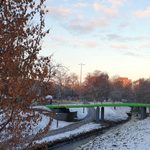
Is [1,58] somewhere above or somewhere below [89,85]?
below

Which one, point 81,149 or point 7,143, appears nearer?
point 7,143

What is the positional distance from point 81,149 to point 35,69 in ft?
99.7

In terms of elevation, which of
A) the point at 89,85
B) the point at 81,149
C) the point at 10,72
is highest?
the point at 89,85

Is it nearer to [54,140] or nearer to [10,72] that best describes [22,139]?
[10,72]

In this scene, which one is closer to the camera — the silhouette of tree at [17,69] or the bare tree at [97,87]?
the silhouette of tree at [17,69]

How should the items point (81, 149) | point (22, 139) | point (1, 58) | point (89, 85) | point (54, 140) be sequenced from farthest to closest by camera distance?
1. point (89, 85)
2. point (54, 140)
3. point (81, 149)
4. point (22, 139)
5. point (1, 58)

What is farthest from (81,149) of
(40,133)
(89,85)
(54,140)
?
(89,85)

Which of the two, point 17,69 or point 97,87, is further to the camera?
point 97,87

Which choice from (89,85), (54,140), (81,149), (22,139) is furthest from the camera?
(89,85)

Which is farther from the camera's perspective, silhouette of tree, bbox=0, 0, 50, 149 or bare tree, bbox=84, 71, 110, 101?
bare tree, bbox=84, 71, 110, 101

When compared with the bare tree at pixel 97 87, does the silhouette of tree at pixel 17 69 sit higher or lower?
lower

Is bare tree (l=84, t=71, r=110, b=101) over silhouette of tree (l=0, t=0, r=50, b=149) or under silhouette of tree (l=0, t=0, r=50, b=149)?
over

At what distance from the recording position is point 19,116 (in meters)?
9.35

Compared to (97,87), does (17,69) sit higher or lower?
lower
